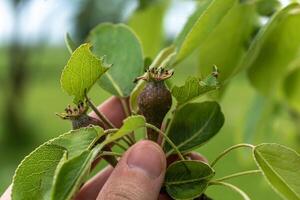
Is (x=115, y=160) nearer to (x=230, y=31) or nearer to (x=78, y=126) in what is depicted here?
(x=78, y=126)

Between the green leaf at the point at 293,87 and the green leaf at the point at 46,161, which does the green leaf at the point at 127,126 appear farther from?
the green leaf at the point at 293,87

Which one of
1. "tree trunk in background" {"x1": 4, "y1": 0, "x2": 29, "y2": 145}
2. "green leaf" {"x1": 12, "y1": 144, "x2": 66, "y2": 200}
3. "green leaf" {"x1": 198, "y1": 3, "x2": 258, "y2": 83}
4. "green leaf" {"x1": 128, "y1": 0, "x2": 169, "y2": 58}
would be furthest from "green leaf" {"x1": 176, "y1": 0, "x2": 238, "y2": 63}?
"tree trunk in background" {"x1": 4, "y1": 0, "x2": 29, "y2": 145}

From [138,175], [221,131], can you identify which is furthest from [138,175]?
[221,131]

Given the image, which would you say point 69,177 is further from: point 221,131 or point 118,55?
point 221,131

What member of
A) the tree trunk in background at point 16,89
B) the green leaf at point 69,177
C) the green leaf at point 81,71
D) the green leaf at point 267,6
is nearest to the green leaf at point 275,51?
the green leaf at point 267,6

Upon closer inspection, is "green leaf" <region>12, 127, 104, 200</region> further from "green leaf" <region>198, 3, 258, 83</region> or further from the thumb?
"green leaf" <region>198, 3, 258, 83</region>

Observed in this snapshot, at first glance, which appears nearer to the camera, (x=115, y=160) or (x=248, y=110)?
(x=115, y=160)

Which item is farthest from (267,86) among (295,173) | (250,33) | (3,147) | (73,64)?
(3,147)
